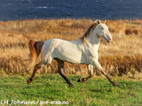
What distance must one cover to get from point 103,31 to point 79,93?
1.92 meters

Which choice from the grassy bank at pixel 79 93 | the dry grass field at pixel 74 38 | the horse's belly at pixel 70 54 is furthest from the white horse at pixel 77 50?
the dry grass field at pixel 74 38

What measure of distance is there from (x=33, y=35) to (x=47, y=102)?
58.2 feet

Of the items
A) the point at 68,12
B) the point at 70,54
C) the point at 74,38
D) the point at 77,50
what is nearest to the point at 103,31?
the point at 77,50

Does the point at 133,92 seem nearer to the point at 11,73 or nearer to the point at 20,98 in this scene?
the point at 20,98

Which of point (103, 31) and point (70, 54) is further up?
point (103, 31)

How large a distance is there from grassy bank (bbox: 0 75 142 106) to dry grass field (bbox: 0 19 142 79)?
3078 millimetres

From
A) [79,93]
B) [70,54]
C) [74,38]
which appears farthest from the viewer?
[74,38]

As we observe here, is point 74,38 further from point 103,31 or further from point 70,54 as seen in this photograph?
point 103,31

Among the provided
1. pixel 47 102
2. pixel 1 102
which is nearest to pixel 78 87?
pixel 47 102

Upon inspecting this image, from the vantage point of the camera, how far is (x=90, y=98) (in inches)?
321

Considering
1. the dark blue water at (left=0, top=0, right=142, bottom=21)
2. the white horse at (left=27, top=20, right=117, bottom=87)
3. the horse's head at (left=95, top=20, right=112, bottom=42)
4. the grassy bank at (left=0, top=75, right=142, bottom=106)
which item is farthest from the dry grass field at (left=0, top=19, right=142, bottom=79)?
the dark blue water at (left=0, top=0, right=142, bottom=21)

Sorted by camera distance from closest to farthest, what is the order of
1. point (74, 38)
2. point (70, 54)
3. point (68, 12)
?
point (70, 54) → point (74, 38) → point (68, 12)

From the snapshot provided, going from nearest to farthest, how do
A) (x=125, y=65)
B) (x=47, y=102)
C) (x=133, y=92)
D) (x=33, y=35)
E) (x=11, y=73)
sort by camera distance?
(x=47, y=102) → (x=133, y=92) → (x=11, y=73) → (x=125, y=65) → (x=33, y=35)

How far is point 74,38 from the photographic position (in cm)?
2395
